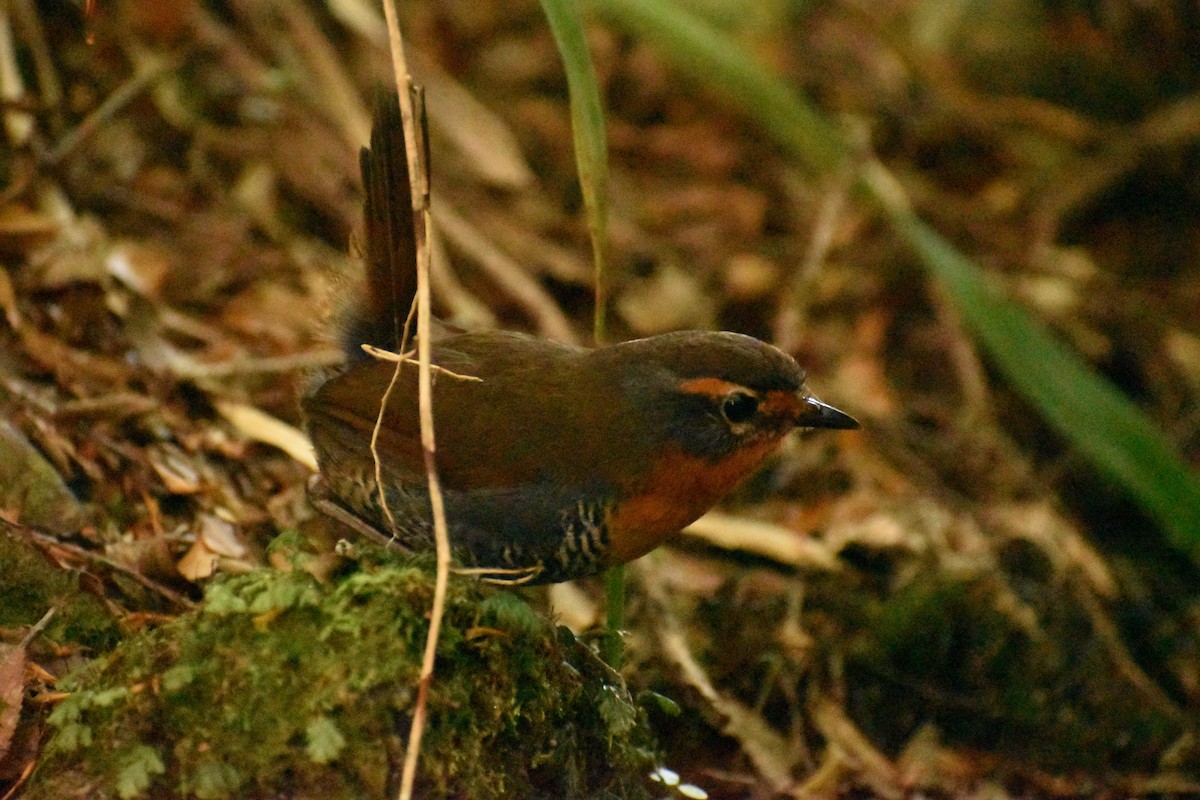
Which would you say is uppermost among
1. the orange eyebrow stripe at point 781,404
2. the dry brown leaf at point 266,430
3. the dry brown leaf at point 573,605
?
the orange eyebrow stripe at point 781,404

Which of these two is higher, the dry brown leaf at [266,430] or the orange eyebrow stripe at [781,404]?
the orange eyebrow stripe at [781,404]

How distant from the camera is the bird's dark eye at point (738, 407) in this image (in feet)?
9.88

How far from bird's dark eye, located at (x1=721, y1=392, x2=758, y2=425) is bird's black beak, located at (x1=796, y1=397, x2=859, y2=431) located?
13 centimetres

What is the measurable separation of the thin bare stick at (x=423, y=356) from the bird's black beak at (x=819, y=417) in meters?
0.95

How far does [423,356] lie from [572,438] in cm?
56

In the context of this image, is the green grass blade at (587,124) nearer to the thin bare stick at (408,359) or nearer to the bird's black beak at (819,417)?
the thin bare stick at (408,359)

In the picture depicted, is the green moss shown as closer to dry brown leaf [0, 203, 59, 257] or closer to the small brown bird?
the small brown bird

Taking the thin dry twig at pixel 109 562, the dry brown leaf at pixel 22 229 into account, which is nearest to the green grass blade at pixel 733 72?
the dry brown leaf at pixel 22 229

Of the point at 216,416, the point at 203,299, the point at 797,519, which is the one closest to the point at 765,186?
the point at 797,519

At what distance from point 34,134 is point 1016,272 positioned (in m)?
4.55

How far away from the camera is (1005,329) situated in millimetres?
5188

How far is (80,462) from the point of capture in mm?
3469

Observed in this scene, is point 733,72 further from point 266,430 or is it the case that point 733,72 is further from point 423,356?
point 423,356

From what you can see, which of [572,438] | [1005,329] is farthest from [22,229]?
[1005,329]
